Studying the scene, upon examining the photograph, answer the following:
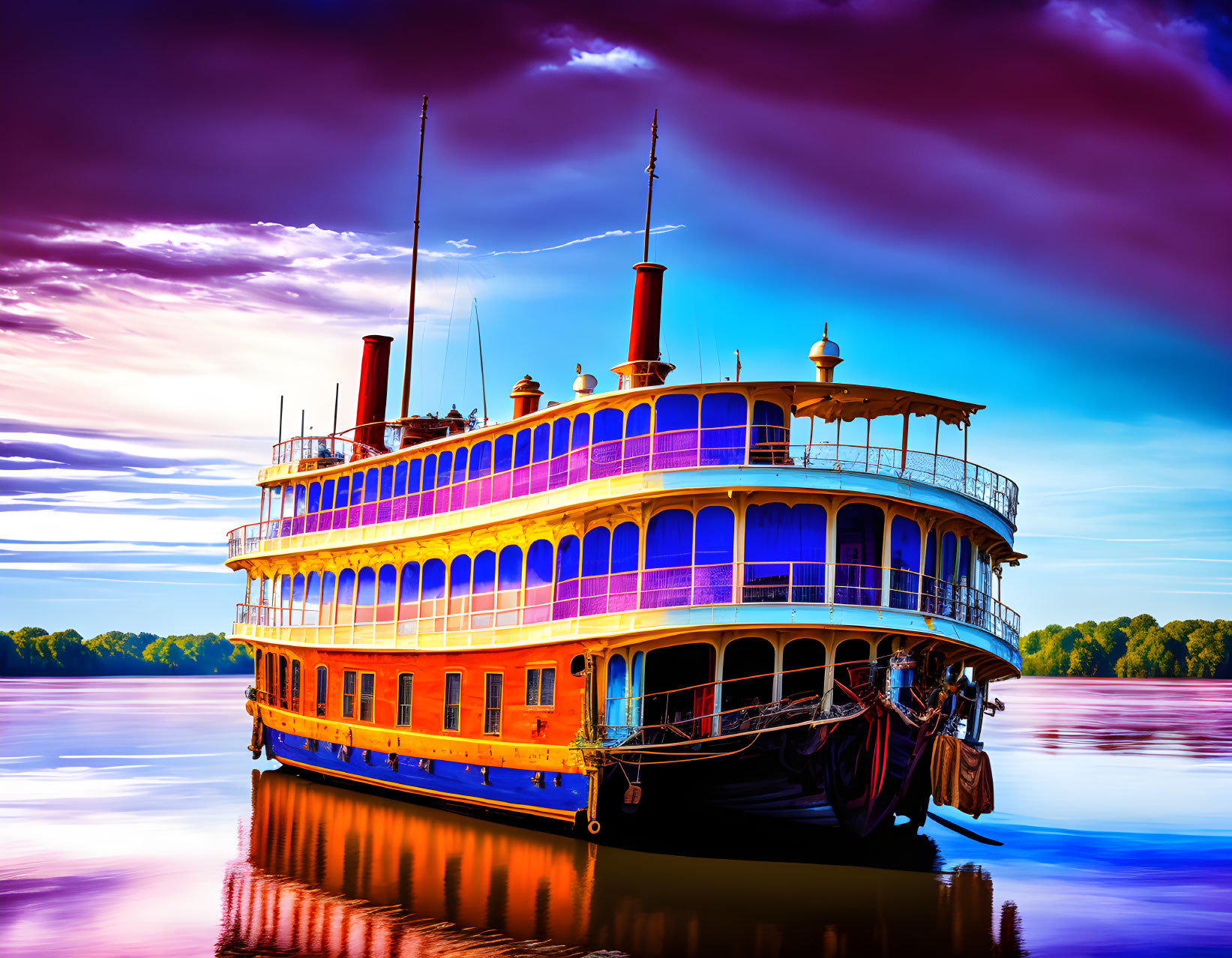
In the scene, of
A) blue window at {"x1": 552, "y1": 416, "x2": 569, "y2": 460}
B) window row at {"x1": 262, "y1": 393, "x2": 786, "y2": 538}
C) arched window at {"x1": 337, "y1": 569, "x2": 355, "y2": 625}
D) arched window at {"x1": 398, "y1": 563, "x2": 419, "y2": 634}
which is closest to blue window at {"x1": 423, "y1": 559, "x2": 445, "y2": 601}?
arched window at {"x1": 398, "y1": 563, "x2": 419, "y2": 634}

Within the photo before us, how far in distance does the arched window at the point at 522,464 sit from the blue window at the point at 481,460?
1.15 m

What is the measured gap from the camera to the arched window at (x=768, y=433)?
24.0 m

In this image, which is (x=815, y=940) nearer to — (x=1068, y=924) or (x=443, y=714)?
(x=1068, y=924)

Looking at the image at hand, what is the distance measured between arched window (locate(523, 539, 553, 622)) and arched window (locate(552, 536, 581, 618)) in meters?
0.39

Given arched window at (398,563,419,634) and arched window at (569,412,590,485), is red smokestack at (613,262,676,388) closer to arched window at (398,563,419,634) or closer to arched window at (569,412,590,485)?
arched window at (569,412,590,485)

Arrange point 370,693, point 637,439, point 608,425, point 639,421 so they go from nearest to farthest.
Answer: point 637,439 → point 639,421 → point 608,425 → point 370,693

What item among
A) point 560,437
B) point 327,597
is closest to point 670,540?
point 560,437

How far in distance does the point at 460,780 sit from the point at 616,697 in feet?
17.7

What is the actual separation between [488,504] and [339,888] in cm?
885

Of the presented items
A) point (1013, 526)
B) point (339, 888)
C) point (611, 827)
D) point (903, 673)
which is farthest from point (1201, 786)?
point (339, 888)

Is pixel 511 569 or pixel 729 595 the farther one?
pixel 511 569

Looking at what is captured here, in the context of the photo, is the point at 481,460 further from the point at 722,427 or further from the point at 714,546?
the point at 714,546

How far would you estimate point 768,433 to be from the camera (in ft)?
80.0

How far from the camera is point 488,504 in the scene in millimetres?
27562
